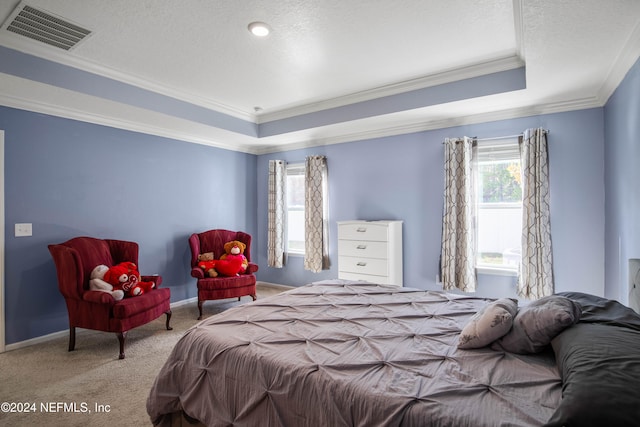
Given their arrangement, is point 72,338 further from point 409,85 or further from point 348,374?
point 409,85

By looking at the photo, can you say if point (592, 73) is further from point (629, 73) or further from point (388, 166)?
point (388, 166)

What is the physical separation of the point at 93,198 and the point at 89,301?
4.48 feet

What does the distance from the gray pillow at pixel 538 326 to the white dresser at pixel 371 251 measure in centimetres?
252

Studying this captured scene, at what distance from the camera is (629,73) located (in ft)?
8.05

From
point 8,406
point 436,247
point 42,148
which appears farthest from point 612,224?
point 42,148

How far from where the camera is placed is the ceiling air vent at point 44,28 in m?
2.38

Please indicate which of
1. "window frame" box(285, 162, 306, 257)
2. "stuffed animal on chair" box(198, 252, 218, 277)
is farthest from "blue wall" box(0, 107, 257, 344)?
"window frame" box(285, 162, 306, 257)

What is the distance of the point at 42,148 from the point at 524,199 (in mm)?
5157

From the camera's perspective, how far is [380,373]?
1.37m


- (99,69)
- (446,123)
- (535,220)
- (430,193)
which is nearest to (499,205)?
(535,220)

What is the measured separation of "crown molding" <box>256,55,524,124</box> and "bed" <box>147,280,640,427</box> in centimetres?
238

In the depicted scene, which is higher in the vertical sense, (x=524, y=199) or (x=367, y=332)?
(x=524, y=199)

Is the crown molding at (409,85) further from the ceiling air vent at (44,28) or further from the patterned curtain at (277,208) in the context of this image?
the ceiling air vent at (44,28)

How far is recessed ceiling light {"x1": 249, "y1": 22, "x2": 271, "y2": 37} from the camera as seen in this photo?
257 centimetres
